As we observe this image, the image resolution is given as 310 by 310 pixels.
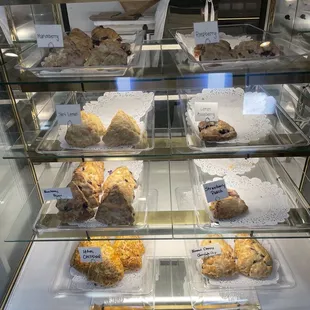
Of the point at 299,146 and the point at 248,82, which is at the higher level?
the point at 248,82

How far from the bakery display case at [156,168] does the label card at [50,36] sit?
35mm

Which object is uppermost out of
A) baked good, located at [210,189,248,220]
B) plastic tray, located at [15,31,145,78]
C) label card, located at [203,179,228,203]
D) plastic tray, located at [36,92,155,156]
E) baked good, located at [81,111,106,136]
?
plastic tray, located at [15,31,145,78]

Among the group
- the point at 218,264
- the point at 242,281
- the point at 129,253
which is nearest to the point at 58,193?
the point at 129,253

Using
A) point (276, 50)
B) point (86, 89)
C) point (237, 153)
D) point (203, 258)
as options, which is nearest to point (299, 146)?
point (237, 153)

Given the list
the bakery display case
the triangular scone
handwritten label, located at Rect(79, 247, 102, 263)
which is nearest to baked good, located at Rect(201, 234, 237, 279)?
the bakery display case

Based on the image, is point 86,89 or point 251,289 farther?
point 251,289

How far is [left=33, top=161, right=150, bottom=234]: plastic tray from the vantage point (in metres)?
1.27

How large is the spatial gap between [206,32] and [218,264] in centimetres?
86

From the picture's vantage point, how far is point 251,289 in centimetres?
137

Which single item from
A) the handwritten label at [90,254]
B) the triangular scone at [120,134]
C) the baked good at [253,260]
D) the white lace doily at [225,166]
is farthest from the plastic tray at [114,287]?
the triangular scone at [120,134]

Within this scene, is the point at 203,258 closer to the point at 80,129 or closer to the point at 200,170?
the point at 200,170

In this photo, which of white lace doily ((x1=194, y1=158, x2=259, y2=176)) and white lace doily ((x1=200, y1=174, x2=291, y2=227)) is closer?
white lace doily ((x1=200, y1=174, x2=291, y2=227))

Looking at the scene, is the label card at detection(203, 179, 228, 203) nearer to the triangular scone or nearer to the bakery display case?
the bakery display case

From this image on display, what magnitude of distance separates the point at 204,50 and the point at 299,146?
45cm
